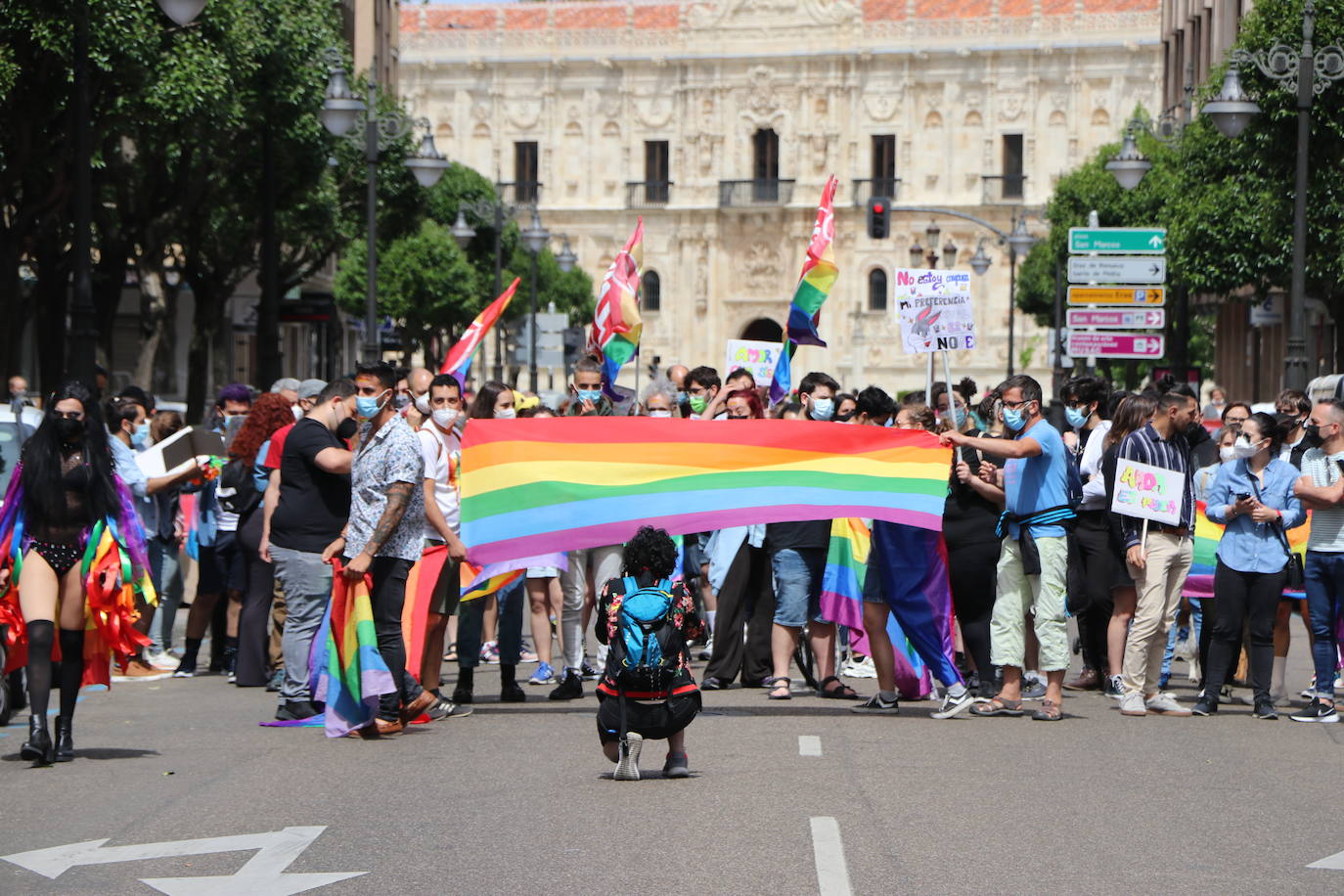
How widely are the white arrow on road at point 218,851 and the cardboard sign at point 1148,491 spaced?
575 centimetres

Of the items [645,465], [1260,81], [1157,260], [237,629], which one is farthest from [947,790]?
[1260,81]

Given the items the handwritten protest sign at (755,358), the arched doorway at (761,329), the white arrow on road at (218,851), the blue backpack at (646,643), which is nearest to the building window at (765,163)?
the arched doorway at (761,329)

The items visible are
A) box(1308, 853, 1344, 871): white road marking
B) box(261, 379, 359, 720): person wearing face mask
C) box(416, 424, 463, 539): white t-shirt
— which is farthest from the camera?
box(416, 424, 463, 539): white t-shirt

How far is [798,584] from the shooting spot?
12.7m

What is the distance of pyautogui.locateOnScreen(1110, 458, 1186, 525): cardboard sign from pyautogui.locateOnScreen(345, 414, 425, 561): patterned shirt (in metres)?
4.09

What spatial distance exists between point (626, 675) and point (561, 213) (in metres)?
77.5

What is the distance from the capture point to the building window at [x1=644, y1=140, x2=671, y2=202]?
8625 cm

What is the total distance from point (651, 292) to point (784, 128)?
854cm

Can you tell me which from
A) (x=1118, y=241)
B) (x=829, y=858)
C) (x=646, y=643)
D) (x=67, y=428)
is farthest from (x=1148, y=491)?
(x=1118, y=241)

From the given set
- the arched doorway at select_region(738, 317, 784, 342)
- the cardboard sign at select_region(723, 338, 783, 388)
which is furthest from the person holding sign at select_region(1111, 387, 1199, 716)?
the arched doorway at select_region(738, 317, 784, 342)

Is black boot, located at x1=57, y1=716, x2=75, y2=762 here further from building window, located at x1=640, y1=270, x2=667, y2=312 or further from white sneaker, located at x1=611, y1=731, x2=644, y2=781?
building window, located at x1=640, y1=270, x2=667, y2=312

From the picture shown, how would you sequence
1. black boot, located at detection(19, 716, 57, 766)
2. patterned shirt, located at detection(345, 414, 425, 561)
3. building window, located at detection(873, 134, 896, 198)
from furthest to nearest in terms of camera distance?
1. building window, located at detection(873, 134, 896, 198)
2. patterned shirt, located at detection(345, 414, 425, 561)
3. black boot, located at detection(19, 716, 57, 766)

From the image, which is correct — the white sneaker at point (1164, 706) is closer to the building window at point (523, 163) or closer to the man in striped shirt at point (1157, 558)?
the man in striped shirt at point (1157, 558)

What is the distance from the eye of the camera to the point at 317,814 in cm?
861
